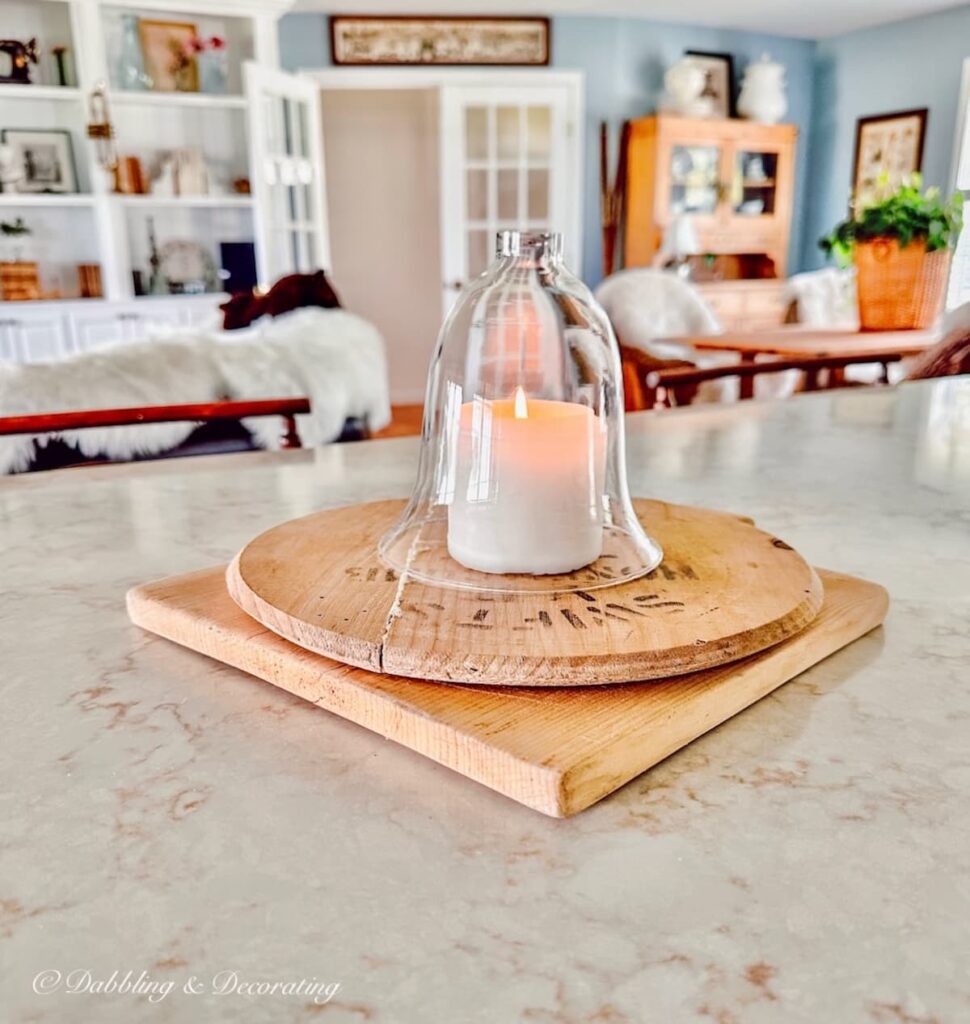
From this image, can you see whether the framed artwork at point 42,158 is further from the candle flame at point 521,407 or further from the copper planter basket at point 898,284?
the candle flame at point 521,407

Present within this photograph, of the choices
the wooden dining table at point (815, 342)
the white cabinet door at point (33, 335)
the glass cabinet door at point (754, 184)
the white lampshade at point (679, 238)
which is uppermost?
the glass cabinet door at point (754, 184)

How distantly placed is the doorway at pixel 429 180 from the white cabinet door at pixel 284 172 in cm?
60

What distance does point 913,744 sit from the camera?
0.40 meters

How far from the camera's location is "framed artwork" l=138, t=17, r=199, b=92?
448cm

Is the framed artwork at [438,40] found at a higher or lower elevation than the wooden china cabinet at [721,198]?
higher

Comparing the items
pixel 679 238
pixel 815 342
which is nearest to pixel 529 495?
pixel 815 342

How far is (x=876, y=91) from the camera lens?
18.5 ft

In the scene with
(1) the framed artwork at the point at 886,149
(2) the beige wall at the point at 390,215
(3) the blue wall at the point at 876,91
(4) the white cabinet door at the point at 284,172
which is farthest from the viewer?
(2) the beige wall at the point at 390,215

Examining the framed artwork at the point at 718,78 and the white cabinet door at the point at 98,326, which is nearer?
the white cabinet door at the point at 98,326

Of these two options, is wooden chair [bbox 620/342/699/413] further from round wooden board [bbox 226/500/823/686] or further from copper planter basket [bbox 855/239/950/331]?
round wooden board [bbox 226/500/823/686]

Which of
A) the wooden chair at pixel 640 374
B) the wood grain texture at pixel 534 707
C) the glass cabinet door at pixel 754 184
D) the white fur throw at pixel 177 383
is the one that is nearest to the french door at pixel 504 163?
the glass cabinet door at pixel 754 184

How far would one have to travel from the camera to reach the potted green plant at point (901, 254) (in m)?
2.78

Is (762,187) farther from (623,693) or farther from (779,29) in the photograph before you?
(623,693)

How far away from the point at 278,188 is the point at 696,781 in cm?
471
